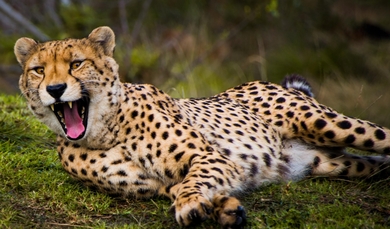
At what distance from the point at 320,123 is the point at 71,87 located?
1.86 meters

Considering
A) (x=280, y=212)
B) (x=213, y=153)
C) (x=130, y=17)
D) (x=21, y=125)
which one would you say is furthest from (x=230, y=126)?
(x=130, y=17)

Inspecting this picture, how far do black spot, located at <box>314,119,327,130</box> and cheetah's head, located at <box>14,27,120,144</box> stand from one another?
1.48 m

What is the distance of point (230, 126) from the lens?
5.04 meters

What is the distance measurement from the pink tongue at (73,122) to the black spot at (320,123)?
173 centimetres

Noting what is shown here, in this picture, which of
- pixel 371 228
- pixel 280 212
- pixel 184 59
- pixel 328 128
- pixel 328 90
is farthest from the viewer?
pixel 184 59

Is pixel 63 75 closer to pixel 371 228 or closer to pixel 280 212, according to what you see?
pixel 280 212

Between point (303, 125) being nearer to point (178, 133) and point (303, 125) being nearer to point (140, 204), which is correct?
point (178, 133)

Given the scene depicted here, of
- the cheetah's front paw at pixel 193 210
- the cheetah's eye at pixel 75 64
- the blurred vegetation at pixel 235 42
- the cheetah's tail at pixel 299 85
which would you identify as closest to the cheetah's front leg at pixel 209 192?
the cheetah's front paw at pixel 193 210

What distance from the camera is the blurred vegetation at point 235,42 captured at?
9109 mm

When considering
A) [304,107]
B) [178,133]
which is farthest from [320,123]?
[178,133]

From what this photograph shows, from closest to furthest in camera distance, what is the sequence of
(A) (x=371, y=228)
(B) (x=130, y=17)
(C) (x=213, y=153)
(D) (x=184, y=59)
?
(A) (x=371, y=228)
(C) (x=213, y=153)
(D) (x=184, y=59)
(B) (x=130, y=17)

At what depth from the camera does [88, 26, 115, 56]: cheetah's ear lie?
181 inches

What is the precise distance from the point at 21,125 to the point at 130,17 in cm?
854

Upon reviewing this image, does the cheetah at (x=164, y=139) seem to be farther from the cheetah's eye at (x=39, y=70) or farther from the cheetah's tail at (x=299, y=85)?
the cheetah's tail at (x=299, y=85)
